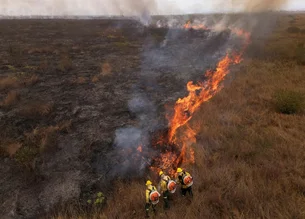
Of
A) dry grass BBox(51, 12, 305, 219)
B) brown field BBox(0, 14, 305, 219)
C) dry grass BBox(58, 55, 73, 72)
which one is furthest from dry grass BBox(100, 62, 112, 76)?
dry grass BBox(51, 12, 305, 219)

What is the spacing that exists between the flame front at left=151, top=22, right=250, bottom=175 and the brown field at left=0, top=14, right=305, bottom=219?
344 millimetres

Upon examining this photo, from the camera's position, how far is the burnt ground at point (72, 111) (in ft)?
22.1

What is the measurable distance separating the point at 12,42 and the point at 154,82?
20.9 m

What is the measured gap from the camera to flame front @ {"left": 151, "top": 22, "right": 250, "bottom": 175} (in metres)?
7.40

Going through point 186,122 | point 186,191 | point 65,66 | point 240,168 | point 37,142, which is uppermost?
point 186,191

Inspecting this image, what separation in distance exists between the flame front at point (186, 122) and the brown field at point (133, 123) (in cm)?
34

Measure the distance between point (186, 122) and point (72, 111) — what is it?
499 cm

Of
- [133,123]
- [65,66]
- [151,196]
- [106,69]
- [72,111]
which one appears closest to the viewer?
[151,196]

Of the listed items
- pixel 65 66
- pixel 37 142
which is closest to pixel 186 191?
pixel 37 142

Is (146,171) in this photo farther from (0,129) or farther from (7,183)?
(0,129)

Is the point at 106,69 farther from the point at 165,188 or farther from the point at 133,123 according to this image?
the point at 165,188

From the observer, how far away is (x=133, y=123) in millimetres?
9562

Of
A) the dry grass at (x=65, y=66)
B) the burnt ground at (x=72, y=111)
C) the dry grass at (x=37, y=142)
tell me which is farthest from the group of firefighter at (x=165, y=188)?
the dry grass at (x=65, y=66)

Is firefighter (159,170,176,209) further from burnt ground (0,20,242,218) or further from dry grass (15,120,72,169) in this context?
dry grass (15,120,72,169)
